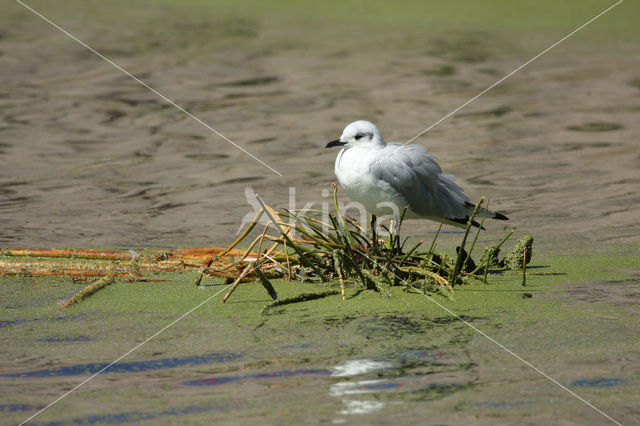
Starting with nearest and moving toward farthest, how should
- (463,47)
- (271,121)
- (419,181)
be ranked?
(419,181) < (271,121) < (463,47)

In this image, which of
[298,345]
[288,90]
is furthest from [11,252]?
[288,90]

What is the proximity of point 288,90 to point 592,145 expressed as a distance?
3.88m

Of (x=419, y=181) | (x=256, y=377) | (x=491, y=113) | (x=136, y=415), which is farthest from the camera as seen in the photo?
(x=491, y=113)

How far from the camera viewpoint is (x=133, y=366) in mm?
3102

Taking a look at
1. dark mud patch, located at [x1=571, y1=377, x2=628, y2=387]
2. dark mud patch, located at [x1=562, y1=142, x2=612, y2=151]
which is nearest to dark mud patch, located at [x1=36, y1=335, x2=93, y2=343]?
dark mud patch, located at [x1=571, y1=377, x2=628, y2=387]

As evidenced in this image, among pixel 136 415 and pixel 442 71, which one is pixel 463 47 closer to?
pixel 442 71

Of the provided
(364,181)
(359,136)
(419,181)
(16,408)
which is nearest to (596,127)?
(419,181)

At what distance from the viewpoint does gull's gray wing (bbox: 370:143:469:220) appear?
13.6 ft

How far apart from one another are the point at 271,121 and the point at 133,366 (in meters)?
6.32

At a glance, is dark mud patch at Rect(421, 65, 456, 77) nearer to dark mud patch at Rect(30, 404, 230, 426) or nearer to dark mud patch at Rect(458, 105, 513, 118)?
dark mud patch at Rect(458, 105, 513, 118)

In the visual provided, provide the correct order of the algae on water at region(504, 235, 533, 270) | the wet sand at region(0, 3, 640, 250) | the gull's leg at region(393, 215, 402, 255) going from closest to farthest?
the gull's leg at region(393, 215, 402, 255) → the algae on water at region(504, 235, 533, 270) → the wet sand at region(0, 3, 640, 250)

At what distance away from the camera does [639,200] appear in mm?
6328

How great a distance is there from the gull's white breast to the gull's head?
0.03 m

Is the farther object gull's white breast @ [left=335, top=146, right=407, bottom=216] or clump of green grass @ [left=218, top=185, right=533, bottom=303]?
gull's white breast @ [left=335, top=146, right=407, bottom=216]
